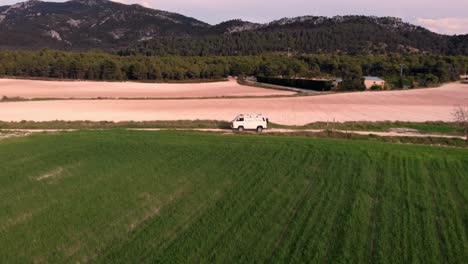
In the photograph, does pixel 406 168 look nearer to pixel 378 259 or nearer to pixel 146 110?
pixel 378 259

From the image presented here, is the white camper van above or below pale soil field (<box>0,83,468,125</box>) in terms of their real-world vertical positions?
above

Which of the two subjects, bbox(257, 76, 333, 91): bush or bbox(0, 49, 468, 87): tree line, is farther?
bbox(0, 49, 468, 87): tree line

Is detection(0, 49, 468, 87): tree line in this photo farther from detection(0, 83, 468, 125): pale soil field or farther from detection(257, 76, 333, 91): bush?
detection(0, 83, 468, 125): pale soil field

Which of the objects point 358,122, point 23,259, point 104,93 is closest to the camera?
point 23,259

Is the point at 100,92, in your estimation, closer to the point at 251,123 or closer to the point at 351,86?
the point at 351,86

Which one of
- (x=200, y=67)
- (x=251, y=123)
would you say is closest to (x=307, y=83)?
(x=200, y=67)

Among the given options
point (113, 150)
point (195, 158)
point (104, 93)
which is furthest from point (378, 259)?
point (104, 93)

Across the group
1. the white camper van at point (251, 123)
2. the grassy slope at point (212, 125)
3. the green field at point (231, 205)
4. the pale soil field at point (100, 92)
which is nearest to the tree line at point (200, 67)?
the pale soil field at point (100, 92)

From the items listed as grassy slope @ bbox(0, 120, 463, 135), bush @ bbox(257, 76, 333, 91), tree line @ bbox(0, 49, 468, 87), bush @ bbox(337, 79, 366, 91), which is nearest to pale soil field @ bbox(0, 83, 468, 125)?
grassy slope @ bbox(0, 120, 463, 135)
